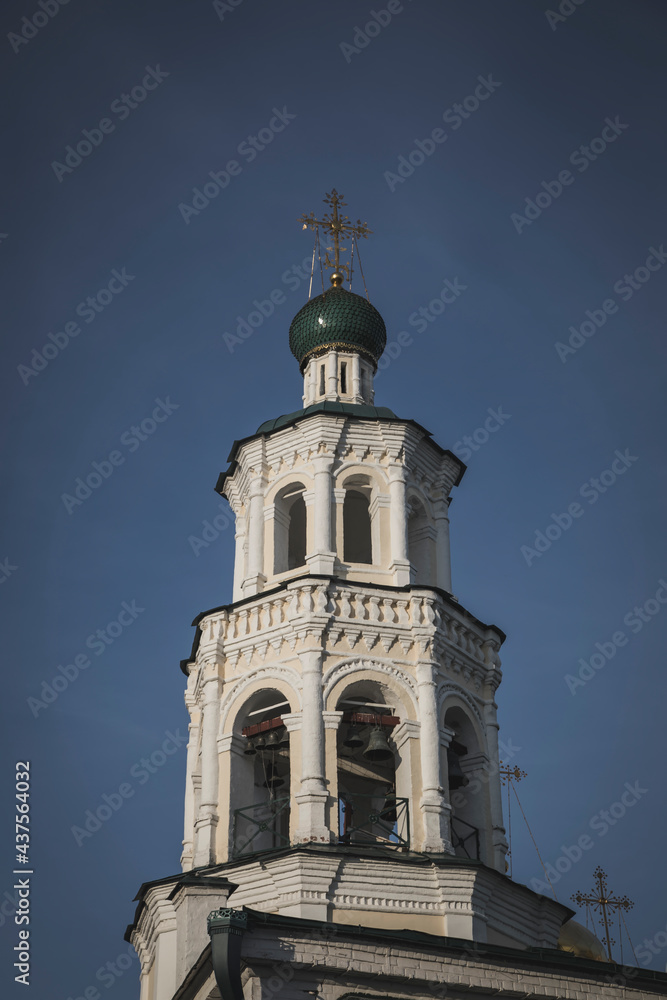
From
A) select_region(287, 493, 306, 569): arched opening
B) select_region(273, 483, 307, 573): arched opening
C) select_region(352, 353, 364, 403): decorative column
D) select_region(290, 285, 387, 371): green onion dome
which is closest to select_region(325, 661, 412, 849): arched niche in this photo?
select_region(273, 483, 307, 573): arched opening

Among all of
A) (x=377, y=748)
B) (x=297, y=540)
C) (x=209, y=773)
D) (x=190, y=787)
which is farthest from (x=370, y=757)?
(x=297, y=540)

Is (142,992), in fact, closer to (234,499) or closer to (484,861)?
(484,861)

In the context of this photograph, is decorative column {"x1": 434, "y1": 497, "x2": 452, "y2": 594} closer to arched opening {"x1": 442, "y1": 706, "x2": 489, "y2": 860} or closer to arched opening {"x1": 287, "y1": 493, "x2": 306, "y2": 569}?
arched opening {"x1": 287, "y1": 493, "x2": 306, "y2": 569}

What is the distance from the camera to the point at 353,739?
2408 centimetres

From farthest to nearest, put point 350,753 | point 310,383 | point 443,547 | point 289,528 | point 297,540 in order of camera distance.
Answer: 1. point 310,383
2. point 297,540
3. point 289,528
4. point 443,547
5. point 350,753

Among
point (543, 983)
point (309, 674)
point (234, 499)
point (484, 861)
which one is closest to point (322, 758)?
point (309, 674)

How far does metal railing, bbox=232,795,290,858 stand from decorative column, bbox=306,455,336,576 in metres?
4.06

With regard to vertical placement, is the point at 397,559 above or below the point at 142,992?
above

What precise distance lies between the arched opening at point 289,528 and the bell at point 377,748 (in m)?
4.41

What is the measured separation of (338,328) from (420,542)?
5.32 m

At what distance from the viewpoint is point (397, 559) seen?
2545 centimetres

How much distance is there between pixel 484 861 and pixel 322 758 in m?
3.46

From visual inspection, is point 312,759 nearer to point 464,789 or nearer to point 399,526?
point 464,789

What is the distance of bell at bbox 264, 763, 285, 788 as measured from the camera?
2416 cm
